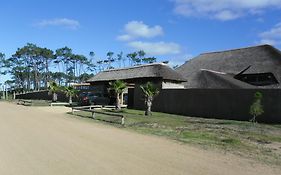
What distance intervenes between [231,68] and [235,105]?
77.6 feet

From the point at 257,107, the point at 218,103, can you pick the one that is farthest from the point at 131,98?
the point at 257,107

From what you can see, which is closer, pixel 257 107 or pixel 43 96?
pixel 257 107

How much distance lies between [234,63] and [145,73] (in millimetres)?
13751

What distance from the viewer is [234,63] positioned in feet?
164

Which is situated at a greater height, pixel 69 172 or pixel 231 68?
pixel 231 68

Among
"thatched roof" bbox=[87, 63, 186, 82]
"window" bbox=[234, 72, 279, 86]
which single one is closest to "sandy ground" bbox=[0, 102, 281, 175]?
"thatched roof" bbox=[87, 63, 186, 82]

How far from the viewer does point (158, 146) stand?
13.4m

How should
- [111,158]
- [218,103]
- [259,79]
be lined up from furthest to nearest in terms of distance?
[259,79] → [218,103] → [111,158]

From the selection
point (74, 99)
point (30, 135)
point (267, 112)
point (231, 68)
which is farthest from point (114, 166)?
point (74, 99)

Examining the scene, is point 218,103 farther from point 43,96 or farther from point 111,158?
point 43,96

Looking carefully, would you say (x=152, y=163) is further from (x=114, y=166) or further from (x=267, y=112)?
(x=267, y=112)

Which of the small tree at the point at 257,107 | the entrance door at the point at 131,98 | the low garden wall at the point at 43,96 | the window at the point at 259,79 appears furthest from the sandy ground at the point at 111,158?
the low garden wall at the point at 43,96

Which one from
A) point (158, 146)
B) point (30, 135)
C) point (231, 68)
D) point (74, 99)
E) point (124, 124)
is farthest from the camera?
point (74, 99)

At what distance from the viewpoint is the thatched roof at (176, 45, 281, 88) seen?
43.0 m
